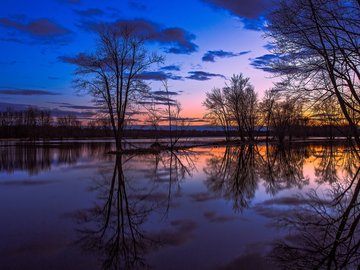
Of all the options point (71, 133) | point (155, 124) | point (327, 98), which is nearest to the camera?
point (327, 98)

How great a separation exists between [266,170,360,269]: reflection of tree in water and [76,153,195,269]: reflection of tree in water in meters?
2.15

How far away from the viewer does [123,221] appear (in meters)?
6.93

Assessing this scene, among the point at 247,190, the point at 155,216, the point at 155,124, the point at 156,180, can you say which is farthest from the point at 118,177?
the point at 155,124

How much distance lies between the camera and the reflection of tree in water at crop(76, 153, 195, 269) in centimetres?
505

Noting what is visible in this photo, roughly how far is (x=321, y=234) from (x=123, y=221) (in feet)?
12.8

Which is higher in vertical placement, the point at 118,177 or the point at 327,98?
the point at 327,98

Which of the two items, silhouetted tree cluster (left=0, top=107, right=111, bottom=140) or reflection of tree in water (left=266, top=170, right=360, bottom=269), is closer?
reflection of tree in water (left=266, top=170, right=360, bottom=269)

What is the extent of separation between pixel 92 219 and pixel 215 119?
60.0m

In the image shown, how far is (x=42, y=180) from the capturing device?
536 inches

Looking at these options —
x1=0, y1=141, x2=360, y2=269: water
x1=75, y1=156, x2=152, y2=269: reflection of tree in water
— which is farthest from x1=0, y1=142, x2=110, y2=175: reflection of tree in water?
x1=75, y1=156, x2=152, y2=269: reflection of tree in water

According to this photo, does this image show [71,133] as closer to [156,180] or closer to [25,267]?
[156,180]

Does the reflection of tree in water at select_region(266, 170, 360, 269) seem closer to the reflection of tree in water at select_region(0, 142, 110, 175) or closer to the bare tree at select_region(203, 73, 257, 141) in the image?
the reflection of tree in water at select_region(0, 142, 110, 175)

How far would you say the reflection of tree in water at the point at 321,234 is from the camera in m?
4.80

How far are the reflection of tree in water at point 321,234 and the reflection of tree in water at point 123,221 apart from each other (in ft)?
7.04
